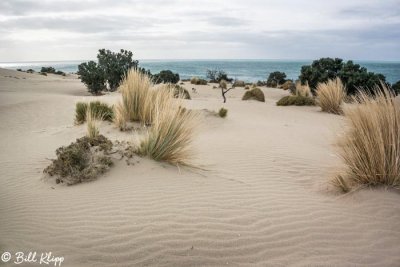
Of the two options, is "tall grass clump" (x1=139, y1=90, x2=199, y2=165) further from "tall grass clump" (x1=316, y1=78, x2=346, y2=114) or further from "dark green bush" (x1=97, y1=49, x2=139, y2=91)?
"dark green bush" (x1=97, y1=49, x2=139, y2=91)

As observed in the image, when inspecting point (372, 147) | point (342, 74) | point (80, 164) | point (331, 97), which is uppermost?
point (342, 74)

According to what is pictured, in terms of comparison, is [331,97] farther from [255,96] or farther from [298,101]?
[255,96]

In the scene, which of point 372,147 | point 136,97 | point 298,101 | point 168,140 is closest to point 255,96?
point 298,101

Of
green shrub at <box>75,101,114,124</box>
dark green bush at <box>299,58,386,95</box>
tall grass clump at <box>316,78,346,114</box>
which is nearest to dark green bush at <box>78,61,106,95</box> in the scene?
green shrub at <box>75,101,114,124</box>

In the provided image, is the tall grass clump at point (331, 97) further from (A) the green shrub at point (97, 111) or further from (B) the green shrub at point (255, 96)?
(A) the green shrub at point (97, 111)

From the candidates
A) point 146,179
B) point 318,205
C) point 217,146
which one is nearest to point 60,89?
point 217,146

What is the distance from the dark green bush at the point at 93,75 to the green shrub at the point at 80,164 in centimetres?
1619

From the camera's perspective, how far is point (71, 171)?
17.0ft

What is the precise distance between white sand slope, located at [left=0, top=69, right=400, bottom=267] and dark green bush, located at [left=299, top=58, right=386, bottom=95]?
38.7 ft

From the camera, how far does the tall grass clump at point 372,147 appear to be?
411 centimetres

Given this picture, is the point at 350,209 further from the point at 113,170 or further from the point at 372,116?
the point at 113,170

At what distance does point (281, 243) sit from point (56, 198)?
9.14 ft

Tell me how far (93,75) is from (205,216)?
18811mm

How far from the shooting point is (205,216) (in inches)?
148
